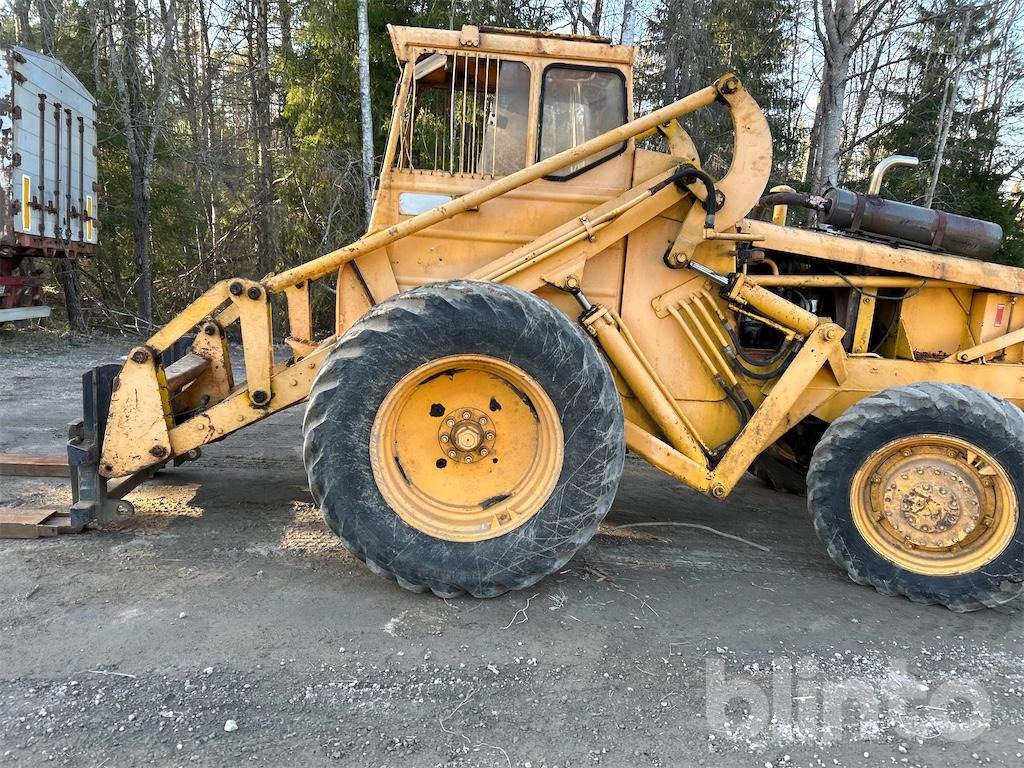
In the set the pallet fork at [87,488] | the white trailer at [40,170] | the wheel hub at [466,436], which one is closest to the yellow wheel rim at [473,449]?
the wheel hub at [466,436]

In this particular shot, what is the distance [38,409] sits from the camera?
6.93 meters

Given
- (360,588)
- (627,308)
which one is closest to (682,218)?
(627,308)

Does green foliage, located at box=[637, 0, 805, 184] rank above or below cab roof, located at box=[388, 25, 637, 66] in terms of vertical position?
above

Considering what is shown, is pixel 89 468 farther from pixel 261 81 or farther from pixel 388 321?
pixel 261 81

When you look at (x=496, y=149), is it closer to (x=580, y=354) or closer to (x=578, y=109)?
(x=578, y=109)

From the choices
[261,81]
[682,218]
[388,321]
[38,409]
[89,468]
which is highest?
[261,81]

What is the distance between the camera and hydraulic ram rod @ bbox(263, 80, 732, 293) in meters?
3.58

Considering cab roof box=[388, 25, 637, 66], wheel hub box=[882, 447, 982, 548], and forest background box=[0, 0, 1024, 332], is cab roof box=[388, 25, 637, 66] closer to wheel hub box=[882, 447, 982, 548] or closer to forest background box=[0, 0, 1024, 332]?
wheel hub box=[882, 447, 982, 548]

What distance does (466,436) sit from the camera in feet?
11.4

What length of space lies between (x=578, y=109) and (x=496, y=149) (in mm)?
516

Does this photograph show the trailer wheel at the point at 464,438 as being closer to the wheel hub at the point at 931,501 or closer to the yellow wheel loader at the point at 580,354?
the yellow wheel loader at the point at 580,354

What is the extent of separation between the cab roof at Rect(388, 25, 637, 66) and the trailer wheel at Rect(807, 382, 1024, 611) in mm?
2390

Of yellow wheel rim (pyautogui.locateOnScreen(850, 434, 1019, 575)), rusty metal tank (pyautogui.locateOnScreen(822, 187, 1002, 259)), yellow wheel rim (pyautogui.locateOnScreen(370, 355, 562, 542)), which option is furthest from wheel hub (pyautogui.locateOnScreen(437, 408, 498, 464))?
rusty metal tank (pyautogui.locateOnScreen(822, 187, 1002, 259))

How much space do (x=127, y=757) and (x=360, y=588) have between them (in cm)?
132
